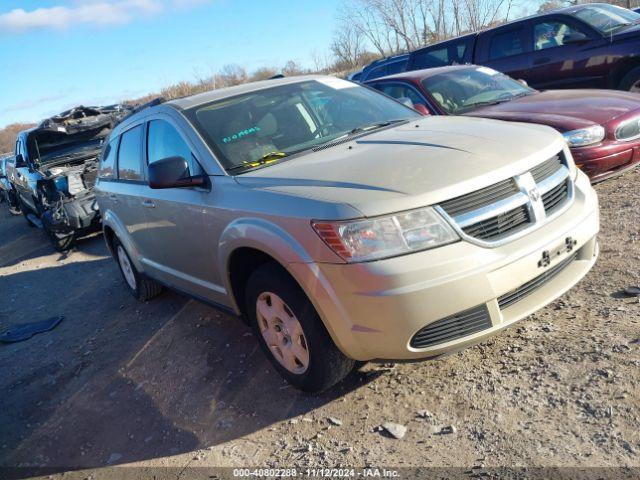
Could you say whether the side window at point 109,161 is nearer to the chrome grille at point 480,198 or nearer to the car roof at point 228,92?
the car roof at point 228,92

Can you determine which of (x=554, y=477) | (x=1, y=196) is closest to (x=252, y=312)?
(x=554, y=477)

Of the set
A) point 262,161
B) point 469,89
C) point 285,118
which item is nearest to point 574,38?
point 469,89

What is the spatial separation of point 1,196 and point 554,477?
22807 millimetres

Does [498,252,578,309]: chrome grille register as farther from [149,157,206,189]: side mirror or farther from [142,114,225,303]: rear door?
[149,157,206,189]: side mirror

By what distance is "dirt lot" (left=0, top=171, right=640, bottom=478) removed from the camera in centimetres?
261

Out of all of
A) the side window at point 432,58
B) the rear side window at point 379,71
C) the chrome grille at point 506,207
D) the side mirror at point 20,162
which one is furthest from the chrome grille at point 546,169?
the side mirror at point 20,162

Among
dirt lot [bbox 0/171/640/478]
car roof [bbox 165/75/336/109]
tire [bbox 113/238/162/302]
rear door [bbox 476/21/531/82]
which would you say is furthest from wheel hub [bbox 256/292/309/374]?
rear door [bbox 476/21/531/82]

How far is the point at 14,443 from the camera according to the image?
3.60m

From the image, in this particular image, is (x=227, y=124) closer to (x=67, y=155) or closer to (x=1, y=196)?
(x=67, y=155)

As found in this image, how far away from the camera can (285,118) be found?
3.93m

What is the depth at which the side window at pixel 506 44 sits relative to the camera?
8773 millimetres

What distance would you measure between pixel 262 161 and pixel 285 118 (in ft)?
1.81

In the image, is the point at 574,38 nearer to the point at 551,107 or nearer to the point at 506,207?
the point at 551,107

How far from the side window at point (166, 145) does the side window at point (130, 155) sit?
284 millimetres
